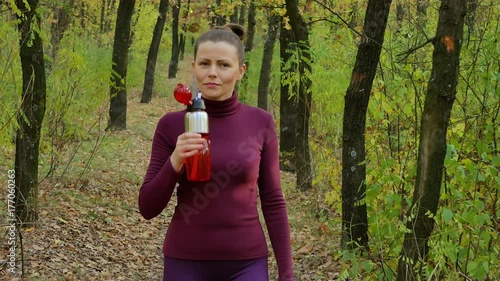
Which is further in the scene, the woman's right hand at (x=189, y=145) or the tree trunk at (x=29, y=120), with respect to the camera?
the tree trunk at (x=29, y=120)

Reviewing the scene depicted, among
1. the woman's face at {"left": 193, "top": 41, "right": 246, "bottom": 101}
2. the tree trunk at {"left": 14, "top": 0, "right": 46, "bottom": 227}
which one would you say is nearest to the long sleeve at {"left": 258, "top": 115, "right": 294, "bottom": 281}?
the woman's face at {"left": 193, "top": 41, "right": 246, "bottom": 101}

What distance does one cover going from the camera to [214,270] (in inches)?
101

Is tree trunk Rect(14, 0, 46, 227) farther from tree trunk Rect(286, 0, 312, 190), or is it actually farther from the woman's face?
the woman's face

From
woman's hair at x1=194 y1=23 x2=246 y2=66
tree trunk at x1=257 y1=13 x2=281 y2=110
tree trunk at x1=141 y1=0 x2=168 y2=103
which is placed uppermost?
tree trunk at x1=141 y1=0 x2=168 y2=103

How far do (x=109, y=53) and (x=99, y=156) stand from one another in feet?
20.3

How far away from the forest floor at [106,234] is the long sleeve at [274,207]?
12.1 feet

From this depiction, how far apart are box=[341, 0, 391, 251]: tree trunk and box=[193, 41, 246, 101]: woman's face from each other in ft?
11.0

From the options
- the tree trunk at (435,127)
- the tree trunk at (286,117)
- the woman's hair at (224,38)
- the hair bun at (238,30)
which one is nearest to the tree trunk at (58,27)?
the tree trunk at (286,117)

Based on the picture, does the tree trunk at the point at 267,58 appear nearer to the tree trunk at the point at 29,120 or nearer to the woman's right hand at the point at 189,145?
the tree trunk at the point at 29,120

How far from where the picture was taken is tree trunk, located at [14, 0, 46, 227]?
22.1 ft

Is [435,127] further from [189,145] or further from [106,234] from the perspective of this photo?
[106,234]

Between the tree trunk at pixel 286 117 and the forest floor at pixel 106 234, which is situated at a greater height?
the tree trunk at pixel 286 117

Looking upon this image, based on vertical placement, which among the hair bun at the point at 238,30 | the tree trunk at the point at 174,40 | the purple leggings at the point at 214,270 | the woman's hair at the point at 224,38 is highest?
the tree trunk at the point at 174,40

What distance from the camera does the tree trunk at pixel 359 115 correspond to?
19.7 ft
